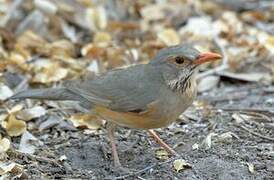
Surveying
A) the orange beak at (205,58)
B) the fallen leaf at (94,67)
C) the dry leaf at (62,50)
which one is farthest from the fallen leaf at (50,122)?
the orange beak at (205,58)

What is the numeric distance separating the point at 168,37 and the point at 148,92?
2.49 m

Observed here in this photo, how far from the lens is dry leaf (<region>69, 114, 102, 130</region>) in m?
5.65

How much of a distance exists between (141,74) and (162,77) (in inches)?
6.8

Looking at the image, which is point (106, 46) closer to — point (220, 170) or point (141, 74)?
point (141, 74)

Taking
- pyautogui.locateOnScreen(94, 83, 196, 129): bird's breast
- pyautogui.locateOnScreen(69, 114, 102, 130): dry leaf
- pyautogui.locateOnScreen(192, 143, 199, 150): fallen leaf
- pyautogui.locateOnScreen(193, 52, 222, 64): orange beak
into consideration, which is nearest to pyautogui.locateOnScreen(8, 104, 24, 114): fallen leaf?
pyautogui.locateOnScreen(69, 114, 102, 130): dry leaf

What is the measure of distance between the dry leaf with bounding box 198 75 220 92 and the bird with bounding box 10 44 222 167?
158 centimetres

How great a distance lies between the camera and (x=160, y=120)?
193 inches

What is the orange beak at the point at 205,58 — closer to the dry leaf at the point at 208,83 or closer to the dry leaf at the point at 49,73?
the dry leaf at the point at 208,83

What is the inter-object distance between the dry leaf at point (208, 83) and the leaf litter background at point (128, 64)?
10 millimetres

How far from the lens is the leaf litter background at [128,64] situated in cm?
495

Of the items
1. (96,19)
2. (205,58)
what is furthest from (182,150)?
(96,19)

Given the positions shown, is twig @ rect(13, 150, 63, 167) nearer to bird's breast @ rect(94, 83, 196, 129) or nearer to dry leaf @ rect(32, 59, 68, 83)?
bird's breast @ rect(94, 83, 196, 129)

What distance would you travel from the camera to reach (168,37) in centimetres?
742

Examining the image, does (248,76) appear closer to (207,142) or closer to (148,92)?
(207,142)
